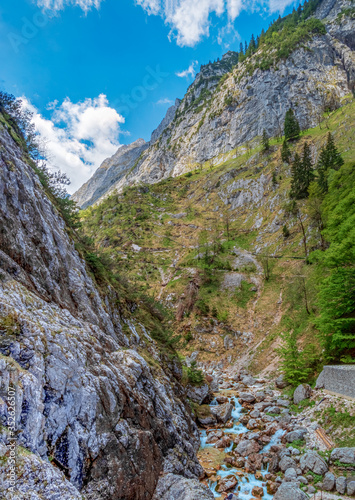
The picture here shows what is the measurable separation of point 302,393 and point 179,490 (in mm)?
15294

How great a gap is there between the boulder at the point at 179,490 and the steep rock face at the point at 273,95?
126233mm

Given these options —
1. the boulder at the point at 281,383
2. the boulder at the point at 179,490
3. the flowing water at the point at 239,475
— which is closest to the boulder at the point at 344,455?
the flowing water at the point at 239,475

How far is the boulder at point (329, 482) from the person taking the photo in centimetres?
1249

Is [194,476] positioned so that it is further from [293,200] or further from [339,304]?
[293,200]

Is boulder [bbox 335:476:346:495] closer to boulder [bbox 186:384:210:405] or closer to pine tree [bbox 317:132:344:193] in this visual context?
boulder [bbox 186:384:210:405]

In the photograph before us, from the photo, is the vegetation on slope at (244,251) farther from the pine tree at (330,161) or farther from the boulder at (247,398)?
the boulder at (247,398)

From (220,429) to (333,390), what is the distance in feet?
32.8

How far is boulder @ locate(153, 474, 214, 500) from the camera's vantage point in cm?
1066

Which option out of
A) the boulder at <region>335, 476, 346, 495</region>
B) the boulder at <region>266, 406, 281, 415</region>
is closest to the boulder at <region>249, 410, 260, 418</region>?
the boulder at <region>266, 406, 281, 415</region>

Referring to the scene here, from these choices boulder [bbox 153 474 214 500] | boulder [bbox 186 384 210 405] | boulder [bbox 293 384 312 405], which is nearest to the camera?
boulder [bbox 153 474 214 500]

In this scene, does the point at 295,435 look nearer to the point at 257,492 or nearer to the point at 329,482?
the point at 329,482

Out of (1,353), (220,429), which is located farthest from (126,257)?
(1,353)

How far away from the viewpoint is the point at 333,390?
18.8 meters

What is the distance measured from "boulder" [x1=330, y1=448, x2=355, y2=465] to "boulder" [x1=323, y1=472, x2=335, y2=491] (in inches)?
44.4
